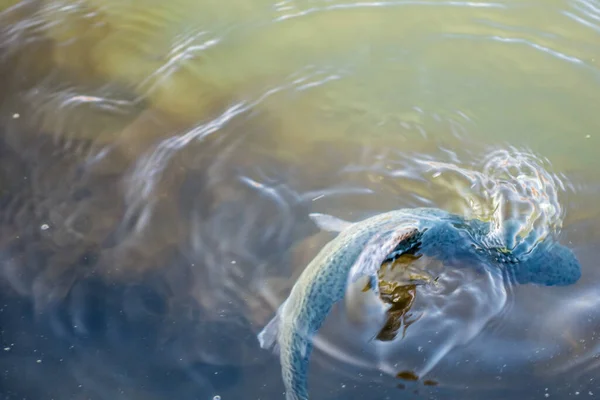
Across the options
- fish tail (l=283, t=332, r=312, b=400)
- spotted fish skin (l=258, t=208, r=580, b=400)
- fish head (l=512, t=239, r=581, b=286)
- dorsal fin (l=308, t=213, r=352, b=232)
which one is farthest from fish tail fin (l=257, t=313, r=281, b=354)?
fish head (l=512, t=239, r=581, b=286)

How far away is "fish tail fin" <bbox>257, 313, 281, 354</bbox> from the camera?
11.2 feet

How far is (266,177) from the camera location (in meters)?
4.27

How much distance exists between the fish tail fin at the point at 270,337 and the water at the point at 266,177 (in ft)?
0.17

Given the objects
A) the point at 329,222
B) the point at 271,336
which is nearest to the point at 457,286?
the point at 329,222

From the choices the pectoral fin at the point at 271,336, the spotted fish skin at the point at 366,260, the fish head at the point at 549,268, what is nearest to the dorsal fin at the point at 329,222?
the spotted fish skin at the point at 366,260

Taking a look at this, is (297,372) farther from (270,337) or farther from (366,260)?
(366,260)

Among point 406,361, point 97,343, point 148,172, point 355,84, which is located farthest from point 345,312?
point 355,84

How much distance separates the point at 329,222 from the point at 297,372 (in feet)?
3.59

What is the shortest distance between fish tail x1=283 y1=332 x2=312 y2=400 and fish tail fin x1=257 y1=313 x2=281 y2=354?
21 centimetres

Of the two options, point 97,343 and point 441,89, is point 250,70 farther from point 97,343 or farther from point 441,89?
point 97,343

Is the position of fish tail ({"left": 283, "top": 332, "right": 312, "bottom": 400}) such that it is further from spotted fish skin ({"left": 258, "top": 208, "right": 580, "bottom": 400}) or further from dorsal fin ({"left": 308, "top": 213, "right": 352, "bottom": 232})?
dorsal fin ({"left": 308, "top": 213, "right": 352, "bottom": 232})

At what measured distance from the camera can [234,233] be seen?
12.9 ft

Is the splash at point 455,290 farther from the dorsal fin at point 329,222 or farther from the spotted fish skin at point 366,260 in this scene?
the dorsal fin at point 329,222

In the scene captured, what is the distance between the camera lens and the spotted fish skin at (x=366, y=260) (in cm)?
325
